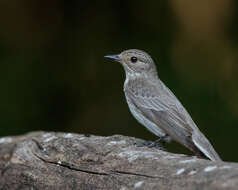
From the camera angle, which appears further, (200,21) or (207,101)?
(200,21)

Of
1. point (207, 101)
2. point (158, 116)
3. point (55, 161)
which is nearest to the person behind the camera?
point (55, 161)

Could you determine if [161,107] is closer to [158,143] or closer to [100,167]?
[158,143]

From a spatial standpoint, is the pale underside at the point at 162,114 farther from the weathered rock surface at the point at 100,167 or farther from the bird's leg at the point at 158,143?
the weathered rock surface at the point at 100,167

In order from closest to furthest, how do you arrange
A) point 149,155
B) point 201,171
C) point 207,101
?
point 201,171
point 149,155
point 207,101

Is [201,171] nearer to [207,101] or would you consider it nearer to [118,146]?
[118,146]

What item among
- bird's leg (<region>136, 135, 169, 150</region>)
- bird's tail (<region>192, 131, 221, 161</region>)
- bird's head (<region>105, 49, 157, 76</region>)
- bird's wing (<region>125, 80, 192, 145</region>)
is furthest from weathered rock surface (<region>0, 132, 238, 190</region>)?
bird's head (<region>105, 49, 157, 76</region>)

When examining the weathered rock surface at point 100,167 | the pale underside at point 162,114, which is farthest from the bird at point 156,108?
the weathered rock surface at point 100,167

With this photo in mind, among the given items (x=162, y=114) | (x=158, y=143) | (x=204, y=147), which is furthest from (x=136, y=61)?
(x=204, y=147)

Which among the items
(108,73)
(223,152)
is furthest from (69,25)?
(223,152)
